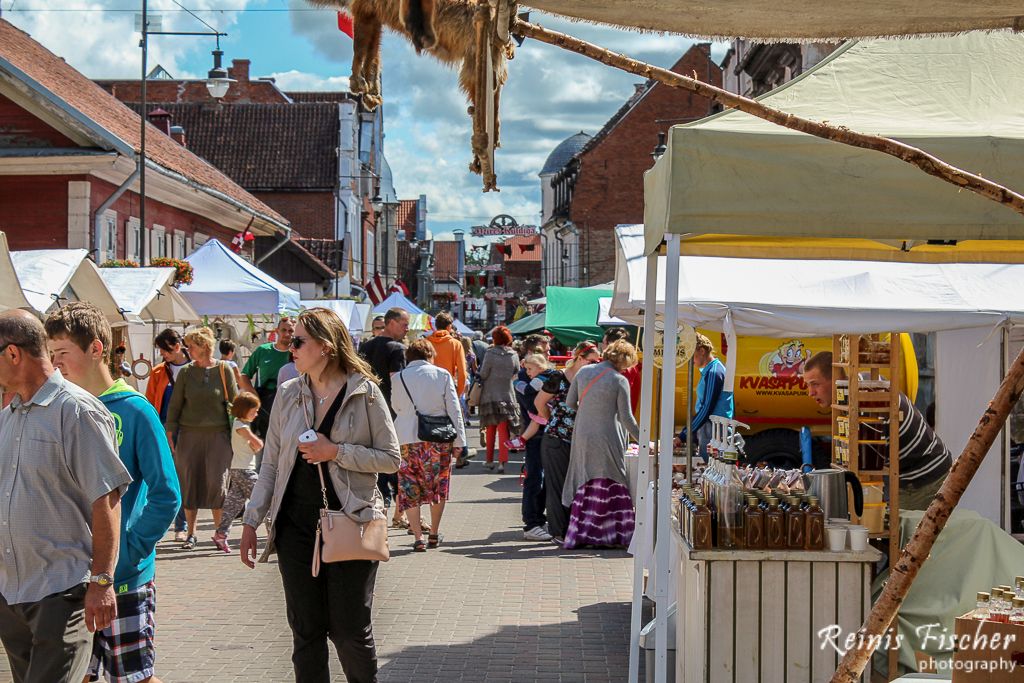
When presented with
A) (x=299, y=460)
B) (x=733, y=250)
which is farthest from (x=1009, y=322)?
(x=299, y=460)

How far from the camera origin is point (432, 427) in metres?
11.3

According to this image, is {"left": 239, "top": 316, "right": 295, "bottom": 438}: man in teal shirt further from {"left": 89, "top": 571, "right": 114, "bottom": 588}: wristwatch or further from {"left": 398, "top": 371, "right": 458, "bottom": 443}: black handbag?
{"left": 89, "top": 571, "right": 114, "bottom": 588}: wristwatch

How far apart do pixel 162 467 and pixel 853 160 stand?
10.3 ft

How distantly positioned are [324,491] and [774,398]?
37.9 feet

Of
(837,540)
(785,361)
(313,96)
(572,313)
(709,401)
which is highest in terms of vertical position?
(313,96)

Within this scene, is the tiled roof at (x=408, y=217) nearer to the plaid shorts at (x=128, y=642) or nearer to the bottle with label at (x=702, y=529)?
the bottle with label at (x=702, y=529)

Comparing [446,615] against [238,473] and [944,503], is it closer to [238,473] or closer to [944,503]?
[238,473]

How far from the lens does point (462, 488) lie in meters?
16.9

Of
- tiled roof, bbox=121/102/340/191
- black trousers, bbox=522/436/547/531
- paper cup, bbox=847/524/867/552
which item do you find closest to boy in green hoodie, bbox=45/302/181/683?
paper cup, bbox=847/524/867/552

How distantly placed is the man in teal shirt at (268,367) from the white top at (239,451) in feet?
5.75

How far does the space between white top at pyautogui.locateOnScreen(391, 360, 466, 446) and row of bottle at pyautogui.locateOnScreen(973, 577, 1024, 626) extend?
771 cm

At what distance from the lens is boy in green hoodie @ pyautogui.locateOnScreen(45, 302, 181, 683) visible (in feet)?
16.5

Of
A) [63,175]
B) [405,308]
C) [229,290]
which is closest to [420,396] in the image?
[229,290]

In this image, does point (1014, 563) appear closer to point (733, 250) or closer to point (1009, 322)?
point (733, 250)
